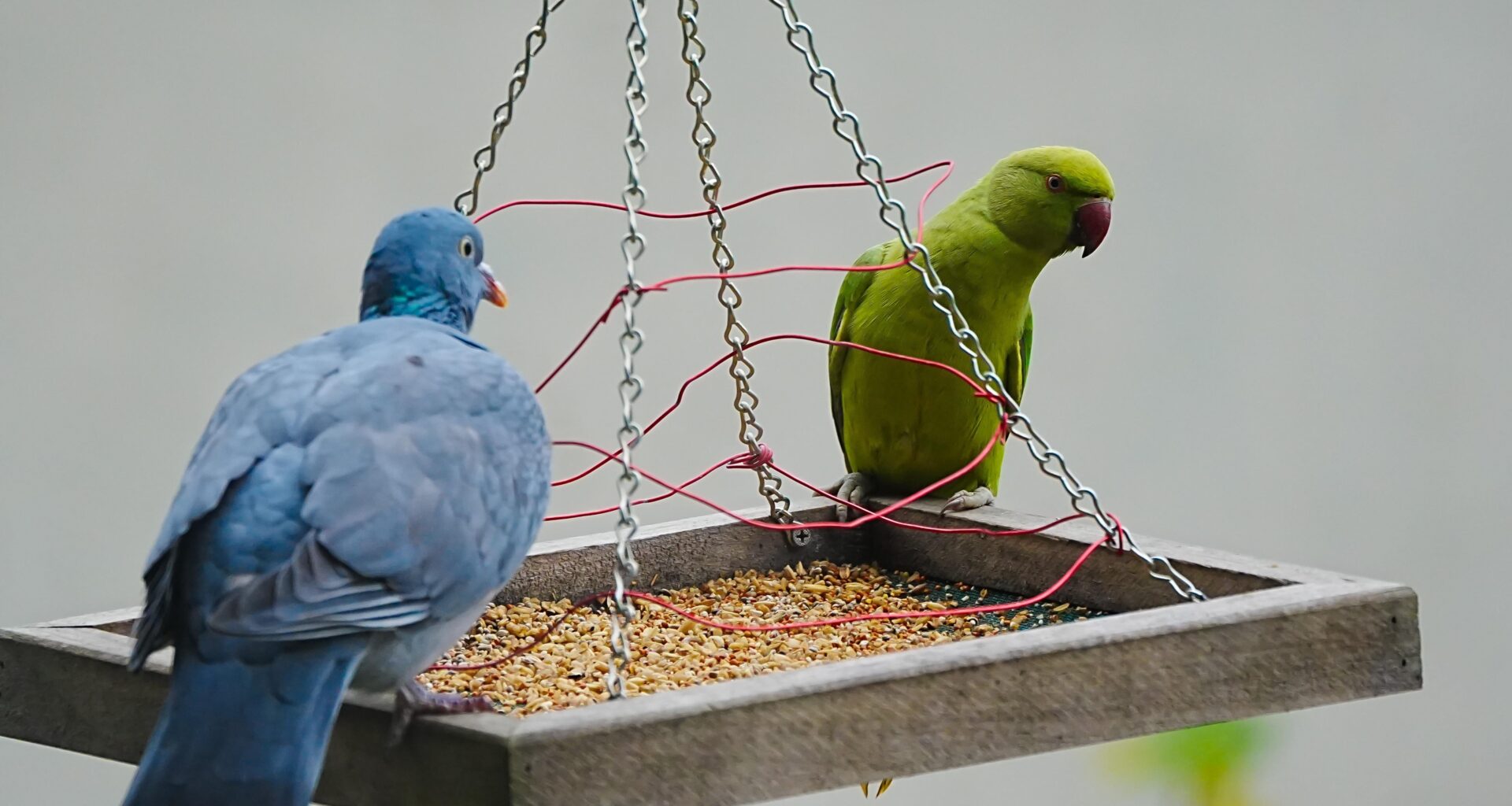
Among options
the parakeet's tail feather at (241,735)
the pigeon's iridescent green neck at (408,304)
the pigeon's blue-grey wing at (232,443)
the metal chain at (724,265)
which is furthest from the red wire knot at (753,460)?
the parakeet's tail feather at (241,735)

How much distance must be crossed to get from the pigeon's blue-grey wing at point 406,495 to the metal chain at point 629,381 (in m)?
0.09

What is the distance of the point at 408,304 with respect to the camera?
1768 millimetres

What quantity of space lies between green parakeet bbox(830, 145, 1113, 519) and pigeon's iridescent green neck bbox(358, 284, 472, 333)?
103 cm

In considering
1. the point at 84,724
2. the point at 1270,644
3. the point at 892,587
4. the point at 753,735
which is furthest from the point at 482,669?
the point at 1270,644

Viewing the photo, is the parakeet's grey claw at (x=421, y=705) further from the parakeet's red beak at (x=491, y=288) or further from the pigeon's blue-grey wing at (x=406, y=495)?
the parakeet's red beak at (x=491, y=288)

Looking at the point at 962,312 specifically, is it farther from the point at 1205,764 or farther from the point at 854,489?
the point at 1205,764

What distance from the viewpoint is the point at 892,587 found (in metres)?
2.48

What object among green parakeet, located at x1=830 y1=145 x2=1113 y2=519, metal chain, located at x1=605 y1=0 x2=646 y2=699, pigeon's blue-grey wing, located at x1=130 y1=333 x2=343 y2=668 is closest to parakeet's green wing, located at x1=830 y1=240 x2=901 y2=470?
green parakeet, located at x1=830 y1=145 x2=1113 y2=519

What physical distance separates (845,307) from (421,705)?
1.48 metres

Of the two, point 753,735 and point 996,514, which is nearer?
point 753,735

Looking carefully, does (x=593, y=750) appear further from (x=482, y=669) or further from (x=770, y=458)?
(x=770, y=458)

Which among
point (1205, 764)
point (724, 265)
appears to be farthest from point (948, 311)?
point (1205, 764)

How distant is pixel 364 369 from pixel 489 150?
0.58 meters

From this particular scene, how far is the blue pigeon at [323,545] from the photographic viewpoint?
1.32 metres
